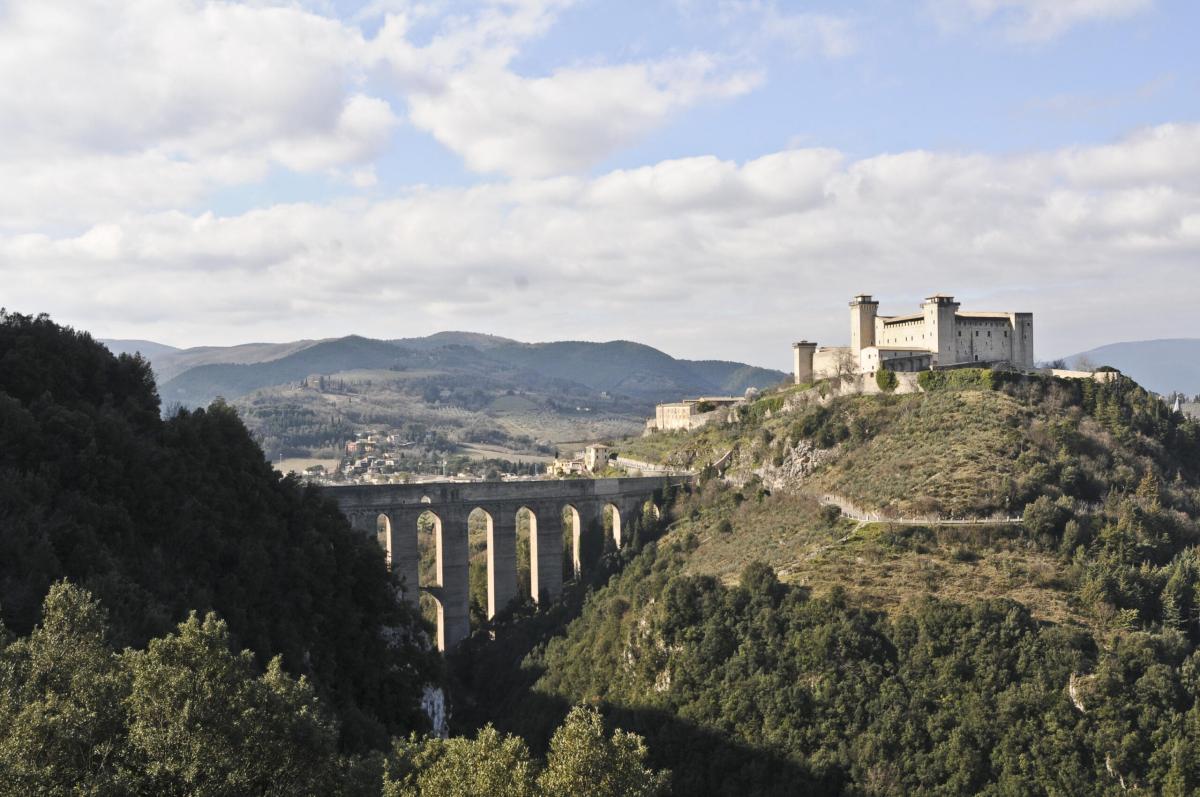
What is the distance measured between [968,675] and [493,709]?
21.5 meters

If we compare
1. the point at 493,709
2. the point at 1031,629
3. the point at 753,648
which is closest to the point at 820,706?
the point at 753,648

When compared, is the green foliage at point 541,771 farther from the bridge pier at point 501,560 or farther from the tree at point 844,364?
the tree at point 844,364

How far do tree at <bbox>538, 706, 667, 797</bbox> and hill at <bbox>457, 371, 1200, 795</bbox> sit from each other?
72.6 feet

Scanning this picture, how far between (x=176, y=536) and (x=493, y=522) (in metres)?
26.2

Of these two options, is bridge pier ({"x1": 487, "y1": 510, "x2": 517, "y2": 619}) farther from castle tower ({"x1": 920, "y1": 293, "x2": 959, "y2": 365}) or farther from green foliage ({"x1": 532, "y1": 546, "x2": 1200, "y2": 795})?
castle tower ({"x1": 920, "y1": 293, "x2": 959, "y2": 365})

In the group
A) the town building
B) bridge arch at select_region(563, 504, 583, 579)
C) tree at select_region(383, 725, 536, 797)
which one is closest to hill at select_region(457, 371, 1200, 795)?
bridge arch at select_region(563, 504, 583, 579)

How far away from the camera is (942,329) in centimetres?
5694

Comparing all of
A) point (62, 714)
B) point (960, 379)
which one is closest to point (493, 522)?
point (960, 379)

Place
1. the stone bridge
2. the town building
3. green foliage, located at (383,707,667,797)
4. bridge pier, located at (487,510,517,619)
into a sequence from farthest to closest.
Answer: the town building < bridge pier, located at (487,510,517,619) < the stone bridge < green foliage, located at (383,707,667,797)

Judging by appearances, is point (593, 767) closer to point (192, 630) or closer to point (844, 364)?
point (192, 630)

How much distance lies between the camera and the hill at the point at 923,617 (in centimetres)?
3478

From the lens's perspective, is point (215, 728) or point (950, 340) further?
point (950, 340)

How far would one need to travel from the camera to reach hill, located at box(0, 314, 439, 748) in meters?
24.2

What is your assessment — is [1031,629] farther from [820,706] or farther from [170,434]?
[170,434]
